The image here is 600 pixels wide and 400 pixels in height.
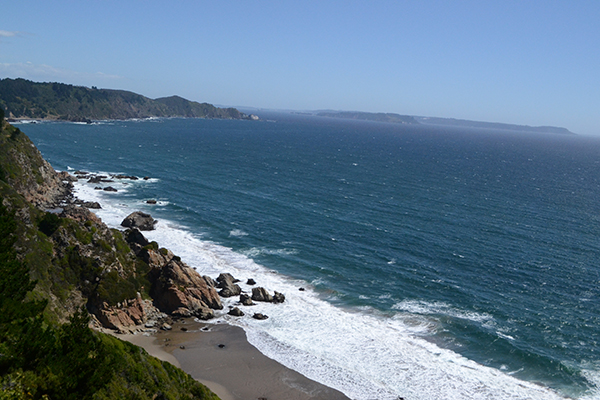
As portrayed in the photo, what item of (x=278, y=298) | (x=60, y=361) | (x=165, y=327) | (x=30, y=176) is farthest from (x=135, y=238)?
(x=60, y=361)

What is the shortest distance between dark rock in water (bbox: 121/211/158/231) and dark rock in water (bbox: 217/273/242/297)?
2618cm

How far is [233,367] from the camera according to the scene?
48.5 meters

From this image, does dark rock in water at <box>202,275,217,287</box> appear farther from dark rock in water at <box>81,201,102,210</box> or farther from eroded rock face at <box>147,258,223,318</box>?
dark rock in water at <box>81,201,102,210</box>

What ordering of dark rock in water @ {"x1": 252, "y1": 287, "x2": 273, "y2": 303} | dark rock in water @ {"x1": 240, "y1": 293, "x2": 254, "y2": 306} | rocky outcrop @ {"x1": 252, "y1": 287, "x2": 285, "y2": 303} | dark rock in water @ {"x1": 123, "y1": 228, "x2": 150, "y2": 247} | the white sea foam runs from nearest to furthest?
1. the white sea foam
2. dark rock in water @ {"x1": 240, "y1": 293, "x2": 254, "y2": 306}
3. rocky outcrop @ {"x1": 252, "y1": 287, "x2": 285, "y2": 303}
4. dark rock in water @ {"x1": 252, "y1": 287, "x2": 273, "y2": 303}
5. dark rock in water @ {"x1": 123, "y1": 228, "x2": 150, "y2": 247}

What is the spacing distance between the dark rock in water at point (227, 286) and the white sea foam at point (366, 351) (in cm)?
132

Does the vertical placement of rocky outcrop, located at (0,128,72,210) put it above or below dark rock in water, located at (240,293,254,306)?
above

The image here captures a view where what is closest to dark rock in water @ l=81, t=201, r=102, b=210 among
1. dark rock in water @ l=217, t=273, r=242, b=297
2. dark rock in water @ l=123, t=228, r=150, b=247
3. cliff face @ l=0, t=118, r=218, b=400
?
cliff face @ l=0, t=118, r=218, b=400

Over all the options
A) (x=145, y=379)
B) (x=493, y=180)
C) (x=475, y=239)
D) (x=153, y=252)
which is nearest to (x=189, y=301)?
(x=153, y=252)

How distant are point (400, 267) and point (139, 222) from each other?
1927 inches

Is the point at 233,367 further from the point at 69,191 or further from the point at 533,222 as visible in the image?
the point at 533,222

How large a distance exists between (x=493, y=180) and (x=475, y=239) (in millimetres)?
80684

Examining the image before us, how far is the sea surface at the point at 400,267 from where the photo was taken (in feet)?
164

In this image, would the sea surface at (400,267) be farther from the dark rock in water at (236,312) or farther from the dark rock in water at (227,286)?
the dark rock in water at (227,286)

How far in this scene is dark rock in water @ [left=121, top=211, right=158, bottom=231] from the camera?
8444cm
